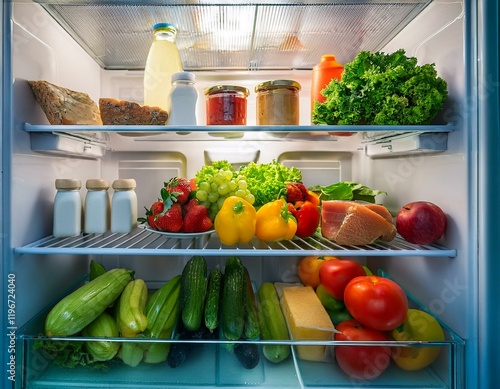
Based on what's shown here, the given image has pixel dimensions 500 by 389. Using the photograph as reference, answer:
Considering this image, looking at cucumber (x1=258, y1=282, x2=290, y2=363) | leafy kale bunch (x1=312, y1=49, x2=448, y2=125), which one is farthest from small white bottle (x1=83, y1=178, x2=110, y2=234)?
leafy kale bunch (x1=312, y1=49, x2=448, y2=125)

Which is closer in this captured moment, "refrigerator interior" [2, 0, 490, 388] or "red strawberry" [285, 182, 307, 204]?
"refrigerator interior" [2, 0, 490, 388]

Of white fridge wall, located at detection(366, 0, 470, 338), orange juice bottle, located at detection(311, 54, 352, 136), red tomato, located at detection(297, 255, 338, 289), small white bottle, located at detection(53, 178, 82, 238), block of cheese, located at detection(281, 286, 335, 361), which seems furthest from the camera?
red tomato, located at detection(297, 255, 338, 289)

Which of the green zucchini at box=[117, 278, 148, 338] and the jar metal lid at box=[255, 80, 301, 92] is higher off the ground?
the jar metal lid at box=[255, 80, 301, 92]

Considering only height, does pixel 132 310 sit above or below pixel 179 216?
below

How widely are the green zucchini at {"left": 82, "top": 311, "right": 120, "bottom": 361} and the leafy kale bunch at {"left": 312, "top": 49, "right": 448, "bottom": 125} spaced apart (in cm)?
91

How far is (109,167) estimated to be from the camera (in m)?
1.59

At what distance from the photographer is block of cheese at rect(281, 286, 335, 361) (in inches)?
42.3

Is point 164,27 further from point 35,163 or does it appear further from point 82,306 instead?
point 82,306

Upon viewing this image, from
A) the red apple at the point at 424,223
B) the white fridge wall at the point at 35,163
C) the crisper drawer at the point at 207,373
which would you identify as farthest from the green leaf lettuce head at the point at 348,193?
the white fridge wall at the point at 35,163

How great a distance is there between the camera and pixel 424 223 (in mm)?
1056

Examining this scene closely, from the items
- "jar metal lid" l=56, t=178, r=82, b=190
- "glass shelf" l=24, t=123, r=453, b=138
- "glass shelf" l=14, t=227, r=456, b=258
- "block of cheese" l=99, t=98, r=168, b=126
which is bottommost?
"glass shelf" l=14, t=227, r=456, b=258

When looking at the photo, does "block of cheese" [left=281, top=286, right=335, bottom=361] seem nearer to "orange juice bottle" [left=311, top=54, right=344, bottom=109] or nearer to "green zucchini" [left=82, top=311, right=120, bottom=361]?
"green zucchini" [left=82, top=311, right=120, bottom=361]

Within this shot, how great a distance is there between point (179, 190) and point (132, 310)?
0.40 meters

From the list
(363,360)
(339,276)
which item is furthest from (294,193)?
(363,360)
